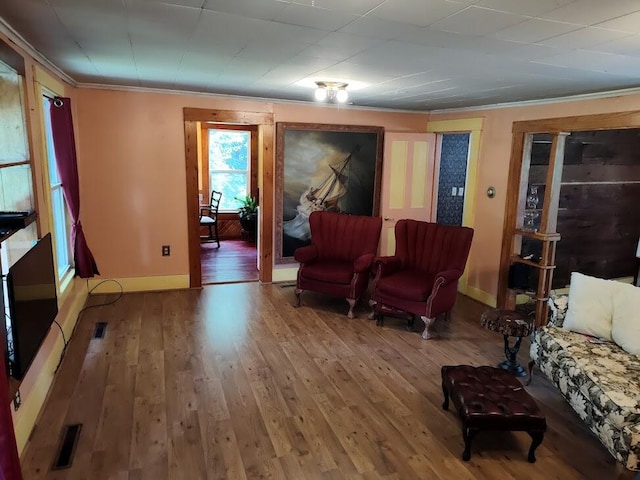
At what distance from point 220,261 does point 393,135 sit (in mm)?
3057

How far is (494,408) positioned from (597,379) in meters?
0.65

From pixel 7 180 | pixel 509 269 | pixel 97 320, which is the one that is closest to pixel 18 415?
pixel 7 180

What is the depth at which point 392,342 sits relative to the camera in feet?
13.0

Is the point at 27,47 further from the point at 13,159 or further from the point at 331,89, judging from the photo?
the point at 331,89

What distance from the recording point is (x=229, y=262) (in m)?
6.43

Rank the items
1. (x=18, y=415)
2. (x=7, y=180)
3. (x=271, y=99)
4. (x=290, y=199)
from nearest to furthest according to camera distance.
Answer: (x=18, y=415) < (x=7, y=180) < (x=271, y=99) < (x=290, y=199)

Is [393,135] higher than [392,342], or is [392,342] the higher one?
[393,135]

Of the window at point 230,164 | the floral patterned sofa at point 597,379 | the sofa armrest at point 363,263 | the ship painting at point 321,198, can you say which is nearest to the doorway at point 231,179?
the window at point 230,164

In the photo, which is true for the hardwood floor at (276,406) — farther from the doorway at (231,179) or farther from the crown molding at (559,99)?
the doorway at (231,179)

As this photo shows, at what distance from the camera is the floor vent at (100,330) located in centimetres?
386

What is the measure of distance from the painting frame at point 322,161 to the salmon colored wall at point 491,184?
1.20 metres

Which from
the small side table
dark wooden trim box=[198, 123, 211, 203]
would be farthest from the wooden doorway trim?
the small side table

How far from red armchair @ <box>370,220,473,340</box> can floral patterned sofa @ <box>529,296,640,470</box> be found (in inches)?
39.2

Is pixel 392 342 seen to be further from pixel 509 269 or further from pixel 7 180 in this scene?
pixel 7 180
